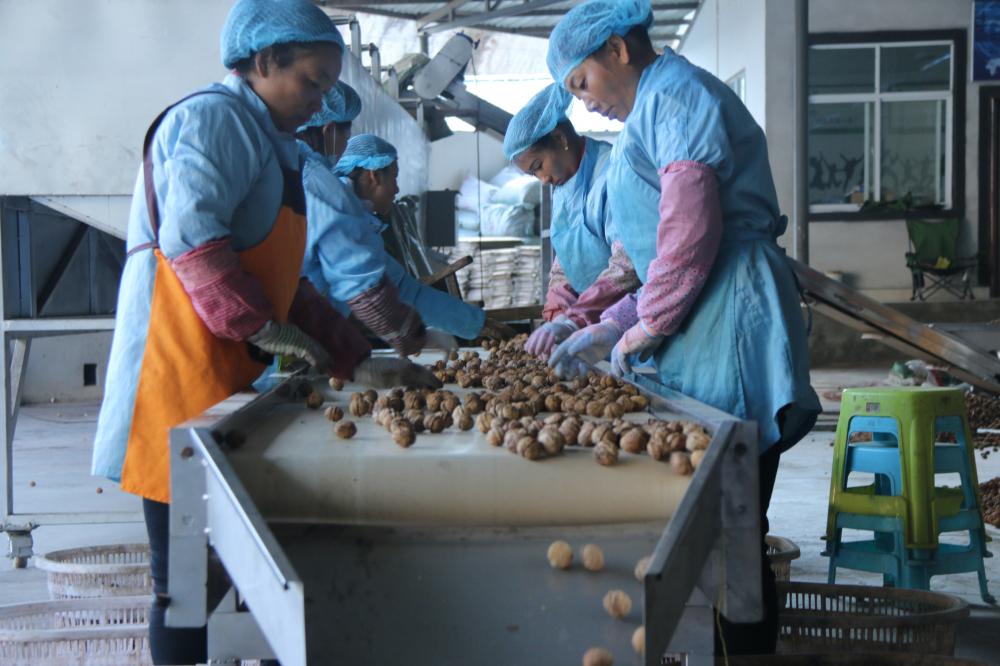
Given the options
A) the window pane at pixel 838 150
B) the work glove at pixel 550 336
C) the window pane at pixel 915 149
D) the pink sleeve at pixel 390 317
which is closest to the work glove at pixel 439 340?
the pink sleeve at pixel 390 317

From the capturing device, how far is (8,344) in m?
4.47

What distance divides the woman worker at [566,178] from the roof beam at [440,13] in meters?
10.3

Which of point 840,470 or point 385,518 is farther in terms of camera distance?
point 840,470

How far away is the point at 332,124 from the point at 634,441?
248 cm

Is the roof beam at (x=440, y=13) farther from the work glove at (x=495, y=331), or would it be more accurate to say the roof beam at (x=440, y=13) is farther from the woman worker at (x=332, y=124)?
the woman worker at (x=332, y=124)

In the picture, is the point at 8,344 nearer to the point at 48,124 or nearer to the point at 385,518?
the point at 48,124

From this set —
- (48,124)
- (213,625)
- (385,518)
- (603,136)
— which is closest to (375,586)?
(385,518)

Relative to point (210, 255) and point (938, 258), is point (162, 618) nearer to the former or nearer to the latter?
point (210, 255)

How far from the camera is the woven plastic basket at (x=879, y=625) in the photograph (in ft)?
8.40

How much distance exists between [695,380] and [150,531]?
1.09 metres

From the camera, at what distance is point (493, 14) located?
12.8 metres

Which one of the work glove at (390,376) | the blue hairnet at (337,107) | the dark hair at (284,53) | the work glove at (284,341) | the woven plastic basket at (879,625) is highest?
the blue hairnet at (337,107)

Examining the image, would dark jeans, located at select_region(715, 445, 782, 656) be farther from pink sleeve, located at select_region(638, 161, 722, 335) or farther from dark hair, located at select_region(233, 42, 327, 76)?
dark hair, located at select_region(233, 42, 327, 76)

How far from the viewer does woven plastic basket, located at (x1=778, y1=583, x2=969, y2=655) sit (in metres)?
2.56
